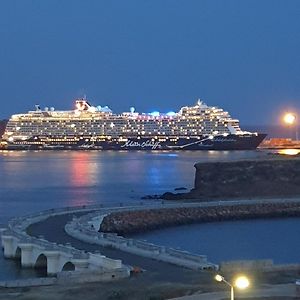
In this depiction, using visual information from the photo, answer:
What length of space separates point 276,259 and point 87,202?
26.1m

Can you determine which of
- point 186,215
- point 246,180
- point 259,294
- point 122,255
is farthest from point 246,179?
point 259,294

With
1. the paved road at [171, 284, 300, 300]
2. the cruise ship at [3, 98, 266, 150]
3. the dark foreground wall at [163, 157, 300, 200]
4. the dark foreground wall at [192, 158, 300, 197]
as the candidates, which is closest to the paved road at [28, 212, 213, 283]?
the paved road at [171, 284, 300, 300]

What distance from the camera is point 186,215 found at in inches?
1581

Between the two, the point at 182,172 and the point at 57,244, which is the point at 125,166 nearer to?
the point at 182,172

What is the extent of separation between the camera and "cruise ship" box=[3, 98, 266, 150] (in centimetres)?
12600

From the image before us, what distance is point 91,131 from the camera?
130 m

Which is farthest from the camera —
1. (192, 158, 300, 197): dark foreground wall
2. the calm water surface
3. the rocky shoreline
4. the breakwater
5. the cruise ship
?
the cruise ship

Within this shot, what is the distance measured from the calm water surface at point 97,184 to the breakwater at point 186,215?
883 mm

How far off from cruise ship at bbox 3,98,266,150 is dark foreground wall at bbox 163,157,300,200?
6937cm

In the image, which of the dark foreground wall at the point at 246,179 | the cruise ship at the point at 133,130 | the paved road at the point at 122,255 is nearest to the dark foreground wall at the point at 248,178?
the dark foreground wall at the point at 246,179

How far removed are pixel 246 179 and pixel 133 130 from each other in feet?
239

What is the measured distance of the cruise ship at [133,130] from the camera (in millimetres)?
126000

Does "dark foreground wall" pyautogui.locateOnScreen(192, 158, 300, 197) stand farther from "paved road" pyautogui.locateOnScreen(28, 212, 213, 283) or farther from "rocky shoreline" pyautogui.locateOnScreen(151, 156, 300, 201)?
"paved road" pyautogui.locateOnScreen(28, 212, 213, 283)

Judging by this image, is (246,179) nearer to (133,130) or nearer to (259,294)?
(259,294)
